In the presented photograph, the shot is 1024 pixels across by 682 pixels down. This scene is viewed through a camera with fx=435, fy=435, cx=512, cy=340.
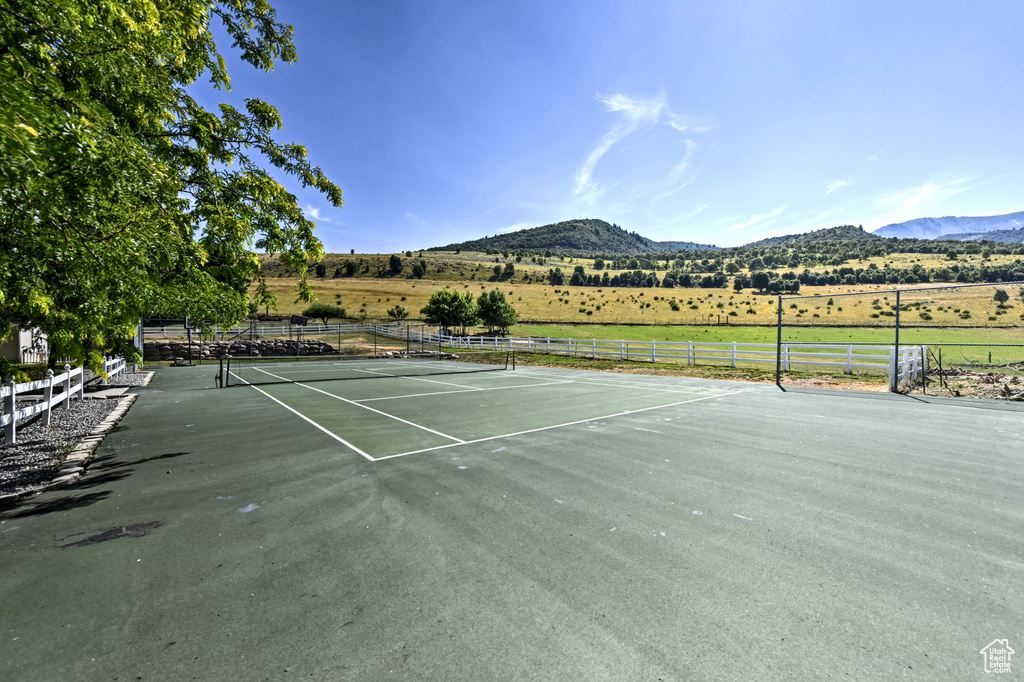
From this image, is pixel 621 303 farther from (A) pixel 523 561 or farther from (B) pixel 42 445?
(A) pixel 523 561

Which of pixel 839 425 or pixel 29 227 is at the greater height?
pixel 29 227

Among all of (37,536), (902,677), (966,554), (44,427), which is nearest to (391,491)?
(37,536)

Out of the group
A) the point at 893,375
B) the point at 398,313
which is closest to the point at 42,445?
the point at 893,375

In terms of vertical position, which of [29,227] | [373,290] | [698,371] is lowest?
[698,371]

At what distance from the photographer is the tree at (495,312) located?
58.0 metres

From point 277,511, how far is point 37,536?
76.7 inches

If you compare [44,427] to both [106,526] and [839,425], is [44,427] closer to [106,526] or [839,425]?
[106,526]

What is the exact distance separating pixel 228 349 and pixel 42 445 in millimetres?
30250

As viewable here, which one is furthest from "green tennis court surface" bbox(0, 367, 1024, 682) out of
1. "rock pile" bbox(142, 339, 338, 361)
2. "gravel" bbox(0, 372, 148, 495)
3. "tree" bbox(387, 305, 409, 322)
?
"tree" bbox(387, 305, 409, 322)

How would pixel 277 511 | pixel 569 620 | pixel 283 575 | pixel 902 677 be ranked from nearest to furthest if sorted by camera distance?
→ 1. pixel 902 677
2. pixel 569 620
3. pixel 283 575
4. pixel 277 511

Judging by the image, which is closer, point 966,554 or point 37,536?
point 966,554

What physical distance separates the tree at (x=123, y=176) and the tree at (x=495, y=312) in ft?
162

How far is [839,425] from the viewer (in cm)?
846

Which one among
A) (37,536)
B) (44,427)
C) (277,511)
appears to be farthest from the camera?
(44,427)
